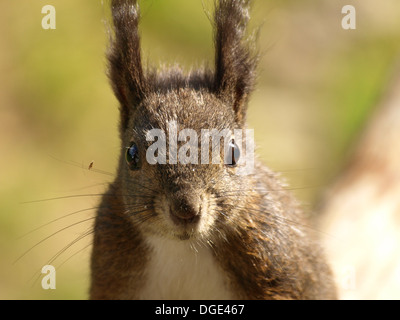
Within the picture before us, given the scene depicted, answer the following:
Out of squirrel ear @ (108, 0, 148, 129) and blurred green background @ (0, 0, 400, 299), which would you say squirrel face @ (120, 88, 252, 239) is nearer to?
squirrel ear @ (108, 0, 148, 129)

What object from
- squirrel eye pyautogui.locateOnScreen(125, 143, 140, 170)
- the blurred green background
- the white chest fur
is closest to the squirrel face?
squirrel eye pyautogui.locateOnScreen(125, 143, 140, 170)

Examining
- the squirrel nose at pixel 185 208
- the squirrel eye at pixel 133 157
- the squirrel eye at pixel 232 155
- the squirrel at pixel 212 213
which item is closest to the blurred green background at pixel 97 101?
the squirrel at pixel 212 213

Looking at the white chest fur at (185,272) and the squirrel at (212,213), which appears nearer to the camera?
the squirrel at (212,213)

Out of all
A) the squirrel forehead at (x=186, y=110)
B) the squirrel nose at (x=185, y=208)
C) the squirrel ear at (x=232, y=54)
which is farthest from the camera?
the squirrel ear at (x=232, y=54)

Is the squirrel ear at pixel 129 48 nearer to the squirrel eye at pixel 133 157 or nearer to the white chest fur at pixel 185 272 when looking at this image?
the squirrel eye at pixel 133 157

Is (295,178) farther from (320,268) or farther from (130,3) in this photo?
(130,3)
